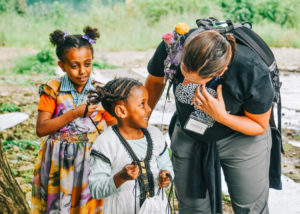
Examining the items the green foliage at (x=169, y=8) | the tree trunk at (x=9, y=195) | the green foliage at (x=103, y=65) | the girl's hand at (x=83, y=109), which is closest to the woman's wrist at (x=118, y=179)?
the girl's hand at (x=83, y=109)

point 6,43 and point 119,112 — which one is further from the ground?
point 119,112

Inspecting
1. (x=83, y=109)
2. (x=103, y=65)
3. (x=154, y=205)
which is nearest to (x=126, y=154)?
(x=154, y=205)

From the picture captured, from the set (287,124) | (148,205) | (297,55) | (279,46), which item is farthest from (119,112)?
(279,46)

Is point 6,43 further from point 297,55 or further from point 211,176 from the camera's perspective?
point 211,176

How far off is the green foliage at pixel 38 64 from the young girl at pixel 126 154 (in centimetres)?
638

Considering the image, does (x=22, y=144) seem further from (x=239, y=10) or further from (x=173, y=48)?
(x=239, y=10)

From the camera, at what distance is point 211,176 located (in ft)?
7.37

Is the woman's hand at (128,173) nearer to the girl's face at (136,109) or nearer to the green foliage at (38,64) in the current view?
the girl's face at (136,109)

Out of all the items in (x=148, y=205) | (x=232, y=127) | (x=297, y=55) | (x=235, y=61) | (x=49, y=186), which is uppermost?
(x=235, y=61)

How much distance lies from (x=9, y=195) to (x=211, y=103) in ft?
4.08

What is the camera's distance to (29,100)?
20.5 ft

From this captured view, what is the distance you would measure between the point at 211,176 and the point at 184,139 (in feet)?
0.83

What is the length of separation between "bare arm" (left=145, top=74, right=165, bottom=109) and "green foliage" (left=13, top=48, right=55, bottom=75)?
582 centimetres

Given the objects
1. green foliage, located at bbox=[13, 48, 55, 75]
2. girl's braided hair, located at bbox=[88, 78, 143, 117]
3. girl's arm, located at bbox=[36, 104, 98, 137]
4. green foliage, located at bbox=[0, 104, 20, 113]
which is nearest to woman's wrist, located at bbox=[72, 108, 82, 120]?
girl's arm, located at bbox=[36, 104, 98, 137]
